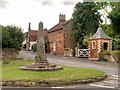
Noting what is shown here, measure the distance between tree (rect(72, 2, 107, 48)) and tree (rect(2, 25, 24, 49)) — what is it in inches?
620

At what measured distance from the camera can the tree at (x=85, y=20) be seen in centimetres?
5088

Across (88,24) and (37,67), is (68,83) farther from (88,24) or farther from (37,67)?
(88,24)

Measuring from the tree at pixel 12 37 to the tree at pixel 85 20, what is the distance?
51.6 feet

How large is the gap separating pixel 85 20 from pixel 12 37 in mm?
17996

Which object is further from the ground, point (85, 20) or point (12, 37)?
point (85, 20)

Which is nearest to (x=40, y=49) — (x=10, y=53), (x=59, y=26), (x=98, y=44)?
(x=10, y=53)

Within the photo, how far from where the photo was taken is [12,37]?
121ft

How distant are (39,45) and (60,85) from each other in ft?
22.3

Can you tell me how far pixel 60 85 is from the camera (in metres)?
15.1

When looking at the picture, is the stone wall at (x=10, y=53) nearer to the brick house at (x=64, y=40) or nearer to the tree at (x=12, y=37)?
the tree at (x=12, y=37)

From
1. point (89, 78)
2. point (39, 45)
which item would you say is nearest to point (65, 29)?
point (39, 45)

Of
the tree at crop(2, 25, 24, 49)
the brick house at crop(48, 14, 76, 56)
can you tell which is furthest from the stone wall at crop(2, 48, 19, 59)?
the brick house at crop(48, 14, 76, 56)

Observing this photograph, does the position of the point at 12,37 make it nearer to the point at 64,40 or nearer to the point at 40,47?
the point at 40,47

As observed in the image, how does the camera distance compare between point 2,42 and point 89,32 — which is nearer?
point 2,42
